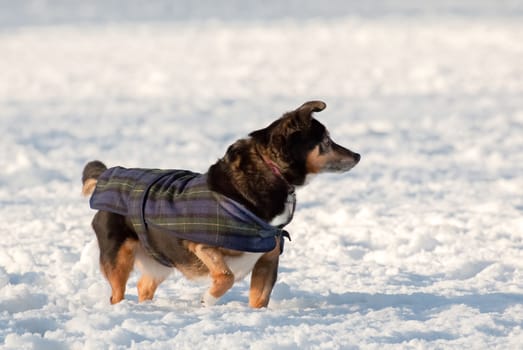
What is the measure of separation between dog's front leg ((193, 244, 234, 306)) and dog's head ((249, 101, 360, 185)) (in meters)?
0.56

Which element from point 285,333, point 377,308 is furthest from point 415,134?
point 285,333

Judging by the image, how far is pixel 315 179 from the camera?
7312mm

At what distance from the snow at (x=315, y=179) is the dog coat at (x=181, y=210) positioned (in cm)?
39

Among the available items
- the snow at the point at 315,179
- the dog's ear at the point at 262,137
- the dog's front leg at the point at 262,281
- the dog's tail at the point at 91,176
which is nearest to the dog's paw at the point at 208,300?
the snow at the point at 315,179

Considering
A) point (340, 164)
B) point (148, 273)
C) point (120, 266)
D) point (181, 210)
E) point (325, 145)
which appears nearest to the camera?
point (181, 210)

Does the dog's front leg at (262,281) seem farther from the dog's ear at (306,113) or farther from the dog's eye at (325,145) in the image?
the dog's ear at (306,113)

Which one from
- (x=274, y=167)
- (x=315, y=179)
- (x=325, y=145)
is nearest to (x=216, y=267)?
(x=274, y=167)

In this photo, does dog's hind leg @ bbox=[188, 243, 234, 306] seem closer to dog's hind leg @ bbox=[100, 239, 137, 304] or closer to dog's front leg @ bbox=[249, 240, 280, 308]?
dog's front leg @ bbox=[249, 240, 280, 308]

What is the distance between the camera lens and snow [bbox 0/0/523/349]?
4.88 meters

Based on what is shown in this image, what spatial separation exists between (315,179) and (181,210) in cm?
226

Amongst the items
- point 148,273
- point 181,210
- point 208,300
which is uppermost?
point 181,210

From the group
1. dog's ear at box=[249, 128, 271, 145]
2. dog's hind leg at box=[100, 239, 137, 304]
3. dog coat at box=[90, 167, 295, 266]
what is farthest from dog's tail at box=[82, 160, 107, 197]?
dog's ear at box=[249, 128, 271, 145]

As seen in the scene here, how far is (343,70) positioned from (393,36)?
6.51 m

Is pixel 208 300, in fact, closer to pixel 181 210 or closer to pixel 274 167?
pixel 181 210
